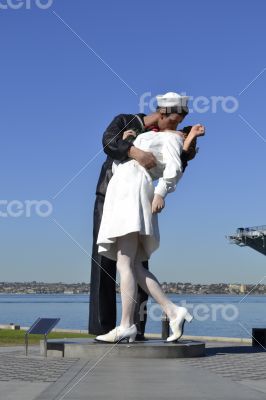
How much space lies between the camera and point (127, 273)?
25.7 feet

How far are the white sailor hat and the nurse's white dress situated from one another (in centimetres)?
25

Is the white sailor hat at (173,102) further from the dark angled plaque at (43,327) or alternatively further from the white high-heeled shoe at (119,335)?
the dark angled plaque at (43,327)

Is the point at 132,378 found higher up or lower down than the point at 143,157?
lower down

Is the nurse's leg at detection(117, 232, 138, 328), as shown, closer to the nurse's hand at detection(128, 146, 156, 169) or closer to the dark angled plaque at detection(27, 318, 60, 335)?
the nurse's hand at detection(128, 146, 156, 169)

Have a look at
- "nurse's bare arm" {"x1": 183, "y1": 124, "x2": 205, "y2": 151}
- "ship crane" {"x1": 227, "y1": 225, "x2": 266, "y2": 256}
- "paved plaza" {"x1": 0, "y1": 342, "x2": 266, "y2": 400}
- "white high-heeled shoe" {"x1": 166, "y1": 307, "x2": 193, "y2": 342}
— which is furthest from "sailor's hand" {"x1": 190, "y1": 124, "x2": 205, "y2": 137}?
"ship crane" {"x1": 227, "y1": 225, "x2": 266, "y2": 256}

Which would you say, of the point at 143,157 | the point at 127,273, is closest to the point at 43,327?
the point at 127,273

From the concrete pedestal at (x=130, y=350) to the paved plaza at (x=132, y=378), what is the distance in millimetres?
132

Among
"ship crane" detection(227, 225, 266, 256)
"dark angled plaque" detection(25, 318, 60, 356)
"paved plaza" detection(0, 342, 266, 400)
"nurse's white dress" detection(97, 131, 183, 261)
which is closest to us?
"paved plaza" detection(0, 342, 266, 400)

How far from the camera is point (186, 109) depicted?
8211 millimetres

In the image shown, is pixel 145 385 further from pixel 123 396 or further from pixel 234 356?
pixel 234 356

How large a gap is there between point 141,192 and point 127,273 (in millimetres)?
819

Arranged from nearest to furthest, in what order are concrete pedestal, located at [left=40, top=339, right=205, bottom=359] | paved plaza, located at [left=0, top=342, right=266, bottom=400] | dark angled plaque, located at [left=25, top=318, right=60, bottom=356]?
paved plaza, located at [left=0, top=342, right=266, bottom=400] → concrete pedestal, located at [left=40, top=339, right=205, bottom=359] → dark angled plaque, located at [left=25, top=318, right=60, bottom=356]

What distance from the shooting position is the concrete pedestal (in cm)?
761

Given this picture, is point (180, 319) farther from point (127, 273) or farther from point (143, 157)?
point (143, 157)
